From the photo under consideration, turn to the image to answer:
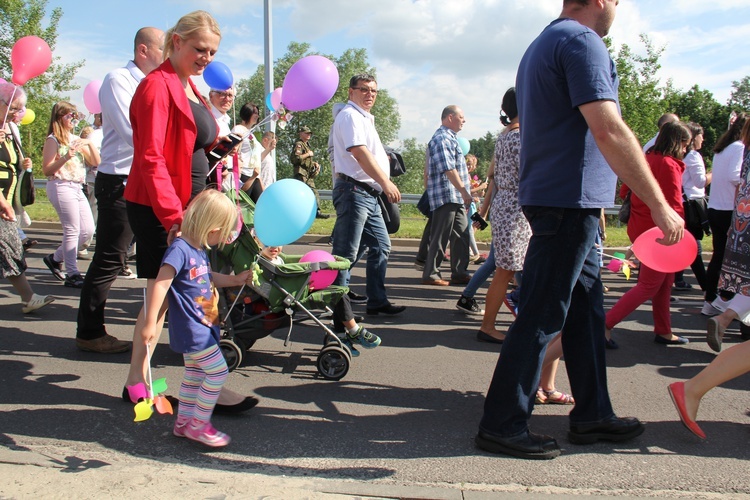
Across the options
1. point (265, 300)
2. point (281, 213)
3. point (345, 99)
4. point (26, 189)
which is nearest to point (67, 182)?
point (26, 189)

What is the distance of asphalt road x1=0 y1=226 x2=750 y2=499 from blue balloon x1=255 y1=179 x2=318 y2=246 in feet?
3.05

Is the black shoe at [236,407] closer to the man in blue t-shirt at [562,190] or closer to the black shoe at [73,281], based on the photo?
the man in blue t-shirt at [562,190]

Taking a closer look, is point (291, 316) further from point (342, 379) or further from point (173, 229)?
point (173, 229)

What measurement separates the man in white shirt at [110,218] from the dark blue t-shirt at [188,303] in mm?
1471

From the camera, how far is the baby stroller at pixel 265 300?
13.7 ft

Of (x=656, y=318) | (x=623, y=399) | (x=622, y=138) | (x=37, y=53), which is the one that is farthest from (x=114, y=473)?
(x=37, y=53)

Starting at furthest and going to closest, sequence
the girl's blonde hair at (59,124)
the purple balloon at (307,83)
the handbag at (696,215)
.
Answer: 1. the handbag at (696,215)
2. the girl's blonde hair at (59,124)
3. the purple balloon at (307,83)

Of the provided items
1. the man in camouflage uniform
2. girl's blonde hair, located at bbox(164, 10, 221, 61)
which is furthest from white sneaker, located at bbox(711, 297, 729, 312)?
the man in camouflage uniform

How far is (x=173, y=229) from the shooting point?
10.5 ft

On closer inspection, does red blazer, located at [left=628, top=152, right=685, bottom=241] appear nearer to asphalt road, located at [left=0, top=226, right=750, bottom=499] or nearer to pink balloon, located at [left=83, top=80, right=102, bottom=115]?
asphalt road, located at [left=0, top=226, right=750, bottom=499]

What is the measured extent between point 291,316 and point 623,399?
6.98ft

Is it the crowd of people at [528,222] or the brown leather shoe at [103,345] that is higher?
the crowd of people at [528,222]

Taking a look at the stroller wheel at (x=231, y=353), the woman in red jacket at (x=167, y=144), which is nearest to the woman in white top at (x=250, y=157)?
the stroller wheel at (x=231, y=353)

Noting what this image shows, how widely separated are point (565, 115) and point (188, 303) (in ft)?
6.27
